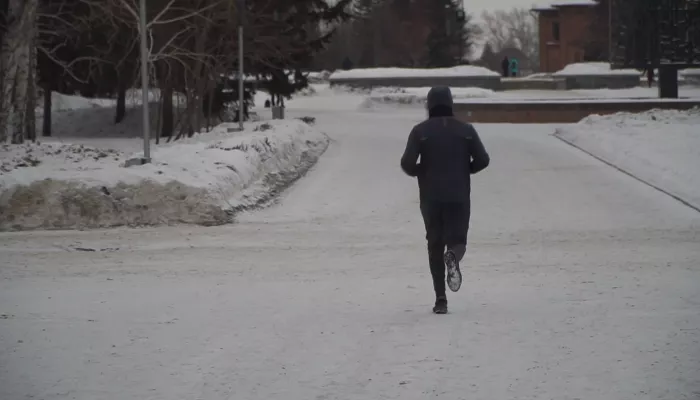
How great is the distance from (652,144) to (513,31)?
160381 mm

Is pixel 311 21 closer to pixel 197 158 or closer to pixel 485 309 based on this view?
pixel 197 158

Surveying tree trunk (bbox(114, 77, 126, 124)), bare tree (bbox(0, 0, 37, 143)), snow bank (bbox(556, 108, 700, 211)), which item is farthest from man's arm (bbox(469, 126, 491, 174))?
tree trunk (bbox(114, 77, 126, 124))

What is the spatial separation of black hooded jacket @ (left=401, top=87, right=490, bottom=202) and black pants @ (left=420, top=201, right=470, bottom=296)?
0.24 feet

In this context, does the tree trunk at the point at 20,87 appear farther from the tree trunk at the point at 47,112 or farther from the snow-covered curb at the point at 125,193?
the tree trunk at the point at 47,112

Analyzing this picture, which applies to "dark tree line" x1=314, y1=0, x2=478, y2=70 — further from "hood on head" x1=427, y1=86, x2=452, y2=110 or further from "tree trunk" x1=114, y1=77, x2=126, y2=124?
"hood on head" x1=427, y1=86, x2=452, y2=110

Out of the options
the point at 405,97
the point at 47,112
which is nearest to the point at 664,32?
the point at 405,97

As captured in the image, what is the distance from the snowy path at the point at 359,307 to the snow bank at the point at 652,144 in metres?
1.23

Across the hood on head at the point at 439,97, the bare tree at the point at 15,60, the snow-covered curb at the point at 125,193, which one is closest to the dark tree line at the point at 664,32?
the bare tree at the point at 15,60

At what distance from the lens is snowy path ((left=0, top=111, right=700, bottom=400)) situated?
698 cm

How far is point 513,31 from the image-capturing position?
7092 inches

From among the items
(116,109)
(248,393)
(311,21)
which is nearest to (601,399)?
(248,393)

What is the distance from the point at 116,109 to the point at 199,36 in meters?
16.6

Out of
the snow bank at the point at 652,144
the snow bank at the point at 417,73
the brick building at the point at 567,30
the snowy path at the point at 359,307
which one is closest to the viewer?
the snowy path at the point at 359,307

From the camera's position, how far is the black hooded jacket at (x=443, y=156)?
9.00 m
